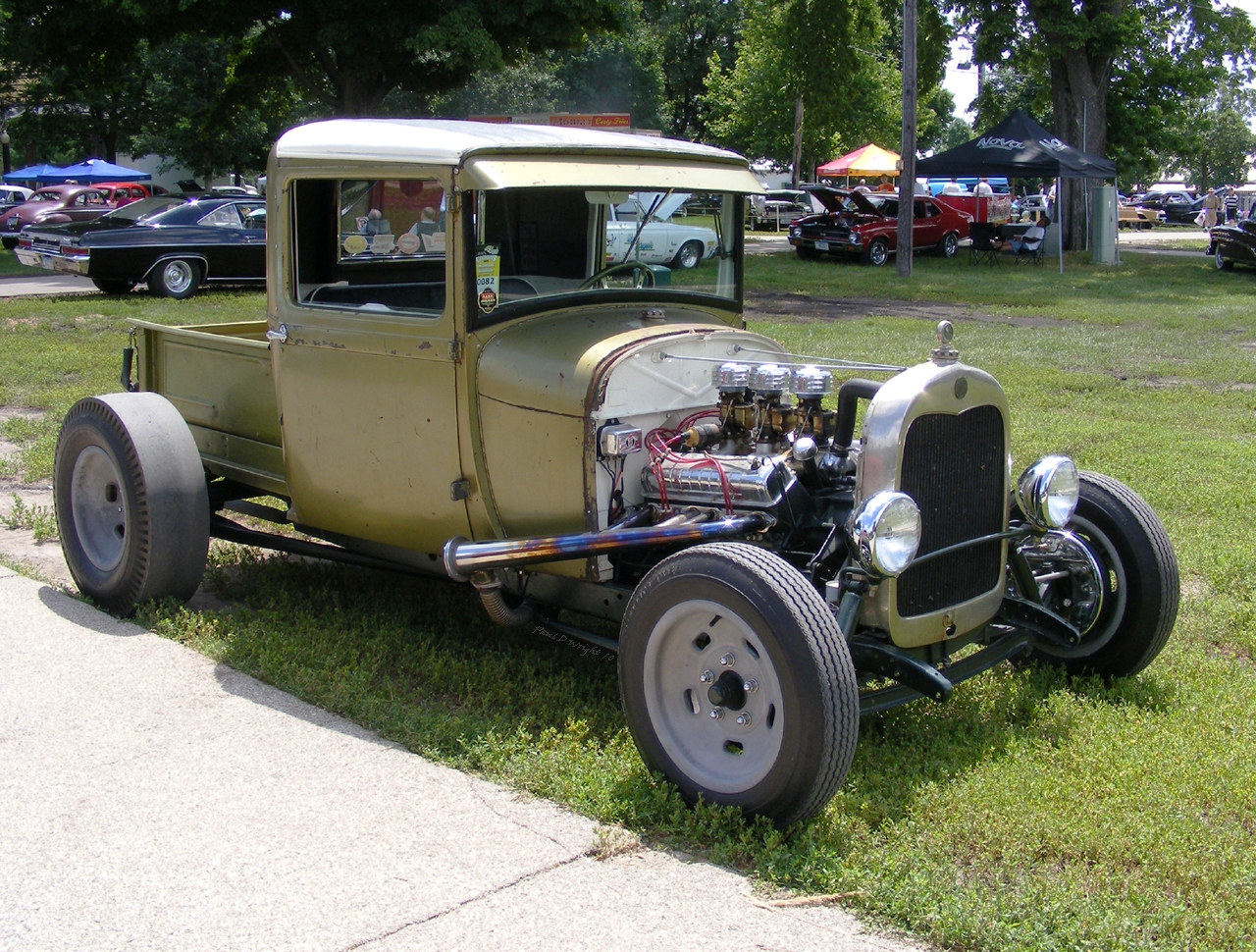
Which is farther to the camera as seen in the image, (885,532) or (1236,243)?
(1236,243)

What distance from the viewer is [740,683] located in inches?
134

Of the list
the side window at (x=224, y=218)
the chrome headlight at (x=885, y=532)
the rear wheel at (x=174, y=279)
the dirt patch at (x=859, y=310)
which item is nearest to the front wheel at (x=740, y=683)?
the chrome headlight at (x=885, y=532)

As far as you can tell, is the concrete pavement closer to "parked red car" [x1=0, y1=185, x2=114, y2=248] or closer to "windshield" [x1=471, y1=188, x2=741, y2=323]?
"parked red car" [x1=0, y1=185, x2=114, y2=248]

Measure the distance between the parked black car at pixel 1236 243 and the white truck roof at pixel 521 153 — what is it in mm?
22386

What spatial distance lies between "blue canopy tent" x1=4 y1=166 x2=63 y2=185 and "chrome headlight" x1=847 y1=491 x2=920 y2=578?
121ft

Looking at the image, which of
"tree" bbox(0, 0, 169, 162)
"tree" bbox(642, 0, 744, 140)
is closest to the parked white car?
"tree" bbox(0, 0, 169, 162)

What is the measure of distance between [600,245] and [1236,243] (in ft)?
75.8

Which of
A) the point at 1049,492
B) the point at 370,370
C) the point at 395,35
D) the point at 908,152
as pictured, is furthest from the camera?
the point at 908,152

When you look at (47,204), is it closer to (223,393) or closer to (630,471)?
(223,393)

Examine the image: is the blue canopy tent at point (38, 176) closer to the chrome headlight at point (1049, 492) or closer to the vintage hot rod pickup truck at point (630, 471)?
the vintage hot rod pickup truck at point (630, 471)

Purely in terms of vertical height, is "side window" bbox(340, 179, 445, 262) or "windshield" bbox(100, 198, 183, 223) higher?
"windshield" bbox(100, 198, 183, 223)

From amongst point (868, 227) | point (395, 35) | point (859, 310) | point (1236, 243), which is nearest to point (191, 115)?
point (395, 35)

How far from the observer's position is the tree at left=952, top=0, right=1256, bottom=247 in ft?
82.7

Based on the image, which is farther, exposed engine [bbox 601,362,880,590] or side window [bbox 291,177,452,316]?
side window [bbox 291,177,452,316]
